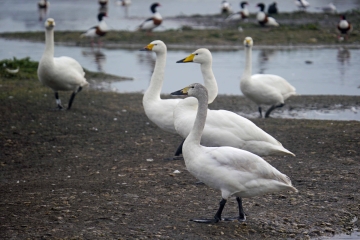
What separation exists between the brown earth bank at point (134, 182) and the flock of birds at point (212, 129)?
0.44 metres

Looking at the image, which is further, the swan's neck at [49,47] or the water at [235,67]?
the water at [235,67]

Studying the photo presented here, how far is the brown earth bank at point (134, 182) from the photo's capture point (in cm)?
551

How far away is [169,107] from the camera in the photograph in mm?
8055

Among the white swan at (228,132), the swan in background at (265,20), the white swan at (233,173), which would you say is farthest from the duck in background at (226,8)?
the white swan at (233,173)

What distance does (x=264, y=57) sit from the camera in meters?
21.0

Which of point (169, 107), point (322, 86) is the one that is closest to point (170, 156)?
point (169, 107)

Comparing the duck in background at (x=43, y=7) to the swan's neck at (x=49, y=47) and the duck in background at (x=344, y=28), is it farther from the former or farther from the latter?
the swan's neck at (x=49, y=47)

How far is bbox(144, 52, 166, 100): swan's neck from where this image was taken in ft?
27.2

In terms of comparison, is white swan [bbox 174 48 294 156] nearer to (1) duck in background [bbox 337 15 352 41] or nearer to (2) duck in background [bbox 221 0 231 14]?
(1) duck in background [bbox 337 15 352 41]

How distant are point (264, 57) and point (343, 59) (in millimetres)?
2602

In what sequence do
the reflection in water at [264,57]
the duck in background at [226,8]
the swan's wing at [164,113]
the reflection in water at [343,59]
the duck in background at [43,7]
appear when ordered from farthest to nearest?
the duck in background at [43,7] < the duck in background at [226,8] < the reflection in water at [264,57] < the reflection in water at [343,59] < the swan's wing at [164,113]

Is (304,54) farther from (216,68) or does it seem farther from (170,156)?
(170,156)

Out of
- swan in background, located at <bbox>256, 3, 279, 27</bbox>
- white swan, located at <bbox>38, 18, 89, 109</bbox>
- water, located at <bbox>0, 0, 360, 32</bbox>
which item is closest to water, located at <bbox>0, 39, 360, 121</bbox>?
white swan, located at <bbox>38, 18, 89, 109</bbox>

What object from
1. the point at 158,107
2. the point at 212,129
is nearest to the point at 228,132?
the point at 212,129
